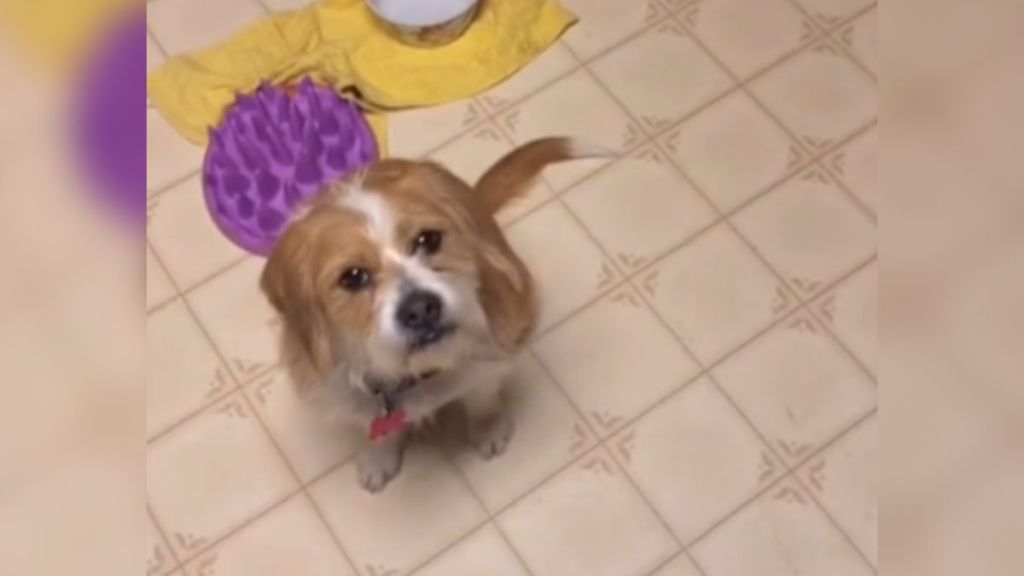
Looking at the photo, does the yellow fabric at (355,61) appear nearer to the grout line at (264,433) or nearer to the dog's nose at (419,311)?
the grout line at (264,433)

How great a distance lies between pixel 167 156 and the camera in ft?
6.89

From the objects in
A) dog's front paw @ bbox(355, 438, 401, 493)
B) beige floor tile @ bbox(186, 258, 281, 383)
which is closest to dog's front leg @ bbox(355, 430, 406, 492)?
dog's front paw @ bbox(355, 438, 401, 493)

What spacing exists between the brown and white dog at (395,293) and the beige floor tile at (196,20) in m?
0.83

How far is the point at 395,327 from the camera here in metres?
1.37

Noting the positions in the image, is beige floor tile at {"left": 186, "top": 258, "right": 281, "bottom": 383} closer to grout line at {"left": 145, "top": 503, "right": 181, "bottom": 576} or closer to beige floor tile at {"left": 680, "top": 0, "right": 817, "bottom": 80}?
grout line at {"left": 145, "top": 503, "right": 181, "bottom": 576}

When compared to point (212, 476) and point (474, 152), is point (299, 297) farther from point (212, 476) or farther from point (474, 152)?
point (474, 152)

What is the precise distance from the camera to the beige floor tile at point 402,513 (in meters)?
1.80

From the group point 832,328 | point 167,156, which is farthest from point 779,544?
point 167,156

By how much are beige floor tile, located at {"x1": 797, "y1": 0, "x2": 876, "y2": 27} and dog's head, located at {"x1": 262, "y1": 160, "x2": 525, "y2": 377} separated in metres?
1.02

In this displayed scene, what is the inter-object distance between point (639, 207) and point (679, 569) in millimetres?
616

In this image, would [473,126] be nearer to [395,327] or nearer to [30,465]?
[395,327]

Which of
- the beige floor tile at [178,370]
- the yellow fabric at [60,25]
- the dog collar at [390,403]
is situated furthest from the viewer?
the beige floor tile at [178,370]

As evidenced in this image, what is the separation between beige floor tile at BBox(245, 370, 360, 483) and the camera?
1.86 m

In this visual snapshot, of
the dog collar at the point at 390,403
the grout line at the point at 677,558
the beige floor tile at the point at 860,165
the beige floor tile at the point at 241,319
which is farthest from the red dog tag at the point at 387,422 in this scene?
the beige floor tile at the point at 860,165
